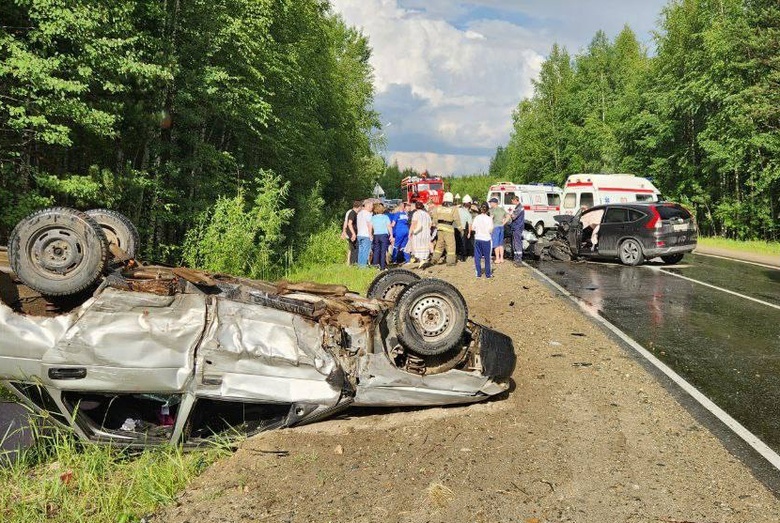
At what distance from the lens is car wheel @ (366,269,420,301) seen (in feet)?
20.1

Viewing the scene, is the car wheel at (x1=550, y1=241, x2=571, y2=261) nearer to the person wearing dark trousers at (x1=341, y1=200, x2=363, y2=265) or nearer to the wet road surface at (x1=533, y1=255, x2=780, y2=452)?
the wet road surface at (x1=533, y1=255, x2=780, y2=452)

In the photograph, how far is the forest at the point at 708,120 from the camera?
2438 cm

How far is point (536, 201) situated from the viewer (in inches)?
994

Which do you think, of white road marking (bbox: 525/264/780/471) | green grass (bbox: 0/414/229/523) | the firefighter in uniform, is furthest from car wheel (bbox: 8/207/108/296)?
Answer: the firefighter in uniform

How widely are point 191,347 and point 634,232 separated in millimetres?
13663

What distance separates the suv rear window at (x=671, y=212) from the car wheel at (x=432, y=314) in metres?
11.9

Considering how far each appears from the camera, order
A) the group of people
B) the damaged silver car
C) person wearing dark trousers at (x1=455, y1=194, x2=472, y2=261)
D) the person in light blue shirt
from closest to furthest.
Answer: the damaged silver car → the group of people → the person in light blue shirt → person wearing dark trousers at (x1=455, y1=194, x2=472, y2=261)

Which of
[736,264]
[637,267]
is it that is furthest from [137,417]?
[736,264]

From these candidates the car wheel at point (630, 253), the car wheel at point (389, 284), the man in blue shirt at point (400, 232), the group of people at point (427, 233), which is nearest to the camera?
the car wheel at point (389, 284)

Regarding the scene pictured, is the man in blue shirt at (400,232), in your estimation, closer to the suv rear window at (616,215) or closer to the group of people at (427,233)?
the group of people at (427,233)

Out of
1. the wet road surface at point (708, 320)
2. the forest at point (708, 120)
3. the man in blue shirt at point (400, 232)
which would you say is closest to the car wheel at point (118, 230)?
the wet road surface at point (708, 320)

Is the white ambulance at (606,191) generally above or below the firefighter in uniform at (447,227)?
above

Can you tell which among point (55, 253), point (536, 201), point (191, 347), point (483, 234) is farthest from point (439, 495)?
point (536, 201)

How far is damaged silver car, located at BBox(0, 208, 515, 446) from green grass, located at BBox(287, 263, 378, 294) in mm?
6371
